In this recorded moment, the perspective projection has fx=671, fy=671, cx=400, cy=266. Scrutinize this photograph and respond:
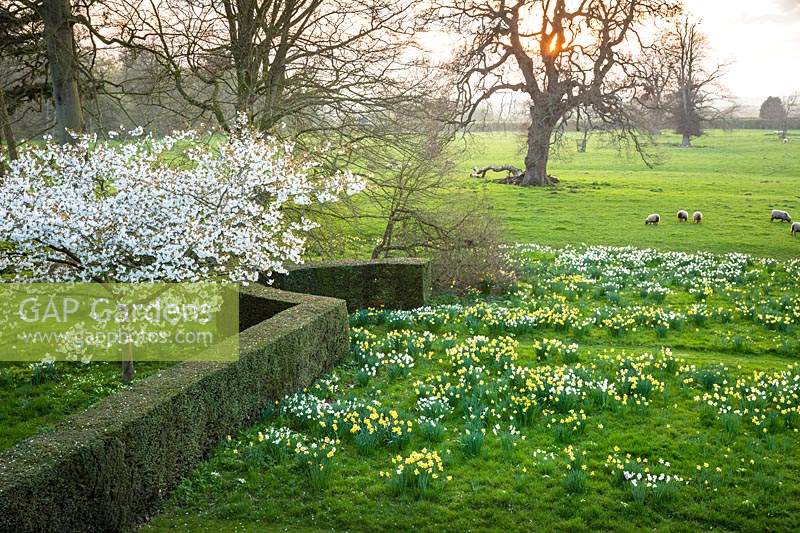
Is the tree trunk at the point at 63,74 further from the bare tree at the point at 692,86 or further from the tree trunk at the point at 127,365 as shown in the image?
the bare tree at the point at 692,86

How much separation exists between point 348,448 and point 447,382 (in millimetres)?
2312

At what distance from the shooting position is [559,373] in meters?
9.87

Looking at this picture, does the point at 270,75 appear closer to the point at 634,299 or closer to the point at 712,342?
the point at 634,299

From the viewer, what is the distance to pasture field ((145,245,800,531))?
656 centimetres

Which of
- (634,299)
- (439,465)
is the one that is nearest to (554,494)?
(439,465)

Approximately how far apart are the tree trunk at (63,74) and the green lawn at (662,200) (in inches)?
385

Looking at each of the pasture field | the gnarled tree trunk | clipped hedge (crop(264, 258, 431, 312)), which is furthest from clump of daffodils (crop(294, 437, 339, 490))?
the gnarled tree trunk

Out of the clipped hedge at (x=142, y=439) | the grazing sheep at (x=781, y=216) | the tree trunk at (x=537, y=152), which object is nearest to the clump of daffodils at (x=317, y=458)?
the clipped hedge at (x=142, y=439)

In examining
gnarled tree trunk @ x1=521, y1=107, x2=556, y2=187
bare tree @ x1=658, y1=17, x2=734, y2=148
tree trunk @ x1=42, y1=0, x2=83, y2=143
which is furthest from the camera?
bare tree @ x1=658, y1=17, x2=734, y2=148

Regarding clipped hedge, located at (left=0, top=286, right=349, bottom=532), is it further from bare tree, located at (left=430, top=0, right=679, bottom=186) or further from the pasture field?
bare tree, located at (left=430, top=0, right=679, bottom=186)

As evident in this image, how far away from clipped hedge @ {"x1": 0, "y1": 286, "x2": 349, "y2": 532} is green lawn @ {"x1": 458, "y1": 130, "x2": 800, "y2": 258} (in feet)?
35.7

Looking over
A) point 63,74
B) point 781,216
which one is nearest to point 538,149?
point 781,216

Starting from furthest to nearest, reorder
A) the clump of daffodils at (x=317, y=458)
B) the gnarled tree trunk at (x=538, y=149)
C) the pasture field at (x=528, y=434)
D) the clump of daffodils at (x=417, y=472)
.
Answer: the gnarled tree trunk at (x=538, y=149) < the clump of daffodils at (x=317, y=458) < the clump of daffodils at (x=417, y=472) < the pasture field at (x=528, y=434)

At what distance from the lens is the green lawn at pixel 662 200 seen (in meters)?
24.6
